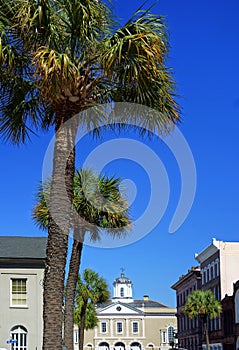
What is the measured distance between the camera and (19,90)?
12859mm

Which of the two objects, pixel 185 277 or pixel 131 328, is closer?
pixel 185 277

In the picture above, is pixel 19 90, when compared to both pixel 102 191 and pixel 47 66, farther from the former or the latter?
pixel 102 191

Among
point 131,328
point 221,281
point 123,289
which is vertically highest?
point 123,289

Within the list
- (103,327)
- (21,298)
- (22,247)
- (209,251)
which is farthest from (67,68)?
(103,327)

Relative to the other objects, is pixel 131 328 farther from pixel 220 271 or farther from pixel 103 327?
pixel 220 271

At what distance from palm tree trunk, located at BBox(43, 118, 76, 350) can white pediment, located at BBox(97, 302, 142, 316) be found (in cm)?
12233

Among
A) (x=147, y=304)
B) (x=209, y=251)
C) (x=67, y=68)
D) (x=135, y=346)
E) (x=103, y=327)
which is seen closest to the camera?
(x=67, y=68)

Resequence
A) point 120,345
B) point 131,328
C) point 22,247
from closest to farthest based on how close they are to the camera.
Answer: point 22,247 < point 120,345 < point 131,328

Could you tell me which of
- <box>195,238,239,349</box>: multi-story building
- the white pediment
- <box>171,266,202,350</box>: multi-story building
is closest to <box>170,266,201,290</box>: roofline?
<box>171,266,202,350</box>: multi-story building

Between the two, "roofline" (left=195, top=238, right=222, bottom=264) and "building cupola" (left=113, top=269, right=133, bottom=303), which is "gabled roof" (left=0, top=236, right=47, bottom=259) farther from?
"building cupola" (left=113, top=269, right=133, bottom=303)

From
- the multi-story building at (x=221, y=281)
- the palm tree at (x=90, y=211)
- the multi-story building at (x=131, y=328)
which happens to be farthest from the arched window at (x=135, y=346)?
the palm tree at (x=90, y=211)

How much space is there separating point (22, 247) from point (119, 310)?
87.7 metres

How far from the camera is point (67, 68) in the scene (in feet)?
36.0

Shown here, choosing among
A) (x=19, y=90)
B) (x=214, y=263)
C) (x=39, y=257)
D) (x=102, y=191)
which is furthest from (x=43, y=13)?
(x=214, y=263)
